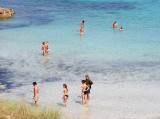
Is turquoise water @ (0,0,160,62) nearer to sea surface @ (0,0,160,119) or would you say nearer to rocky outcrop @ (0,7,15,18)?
sea surface @ (0,0,160,119)

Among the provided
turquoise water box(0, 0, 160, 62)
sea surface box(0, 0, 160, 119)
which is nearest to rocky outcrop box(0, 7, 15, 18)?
sea surface box(0, 0, 160, 119)

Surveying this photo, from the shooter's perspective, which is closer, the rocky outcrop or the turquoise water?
the turquoise water

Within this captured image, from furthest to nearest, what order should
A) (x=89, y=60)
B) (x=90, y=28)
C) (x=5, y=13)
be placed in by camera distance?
(x=5, y=13), (x=90, y=28), (x=89, y=60)

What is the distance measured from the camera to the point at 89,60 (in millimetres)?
29891

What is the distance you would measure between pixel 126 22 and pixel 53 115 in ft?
117

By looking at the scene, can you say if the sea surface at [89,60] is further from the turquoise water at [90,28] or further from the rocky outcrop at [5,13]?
the rocky outcrop at [5,13]

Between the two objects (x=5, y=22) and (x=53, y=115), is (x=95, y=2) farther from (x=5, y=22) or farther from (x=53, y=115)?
(x=53, y=115)

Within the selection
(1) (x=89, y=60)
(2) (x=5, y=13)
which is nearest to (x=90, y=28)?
(2) (x=5, y=13)

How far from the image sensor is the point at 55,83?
24.0 metres

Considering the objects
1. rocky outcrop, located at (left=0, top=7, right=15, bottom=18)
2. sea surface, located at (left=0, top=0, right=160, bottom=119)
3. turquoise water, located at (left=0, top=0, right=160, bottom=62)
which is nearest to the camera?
sea surface, located at (left=0, top=0, right=160, bottom=119)

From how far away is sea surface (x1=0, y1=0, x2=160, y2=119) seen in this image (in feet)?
67.5

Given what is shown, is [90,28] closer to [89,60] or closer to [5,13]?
[5,13]

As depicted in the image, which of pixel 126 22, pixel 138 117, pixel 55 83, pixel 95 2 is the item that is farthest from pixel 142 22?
pixel 138 117

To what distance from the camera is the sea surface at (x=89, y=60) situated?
810 inches
